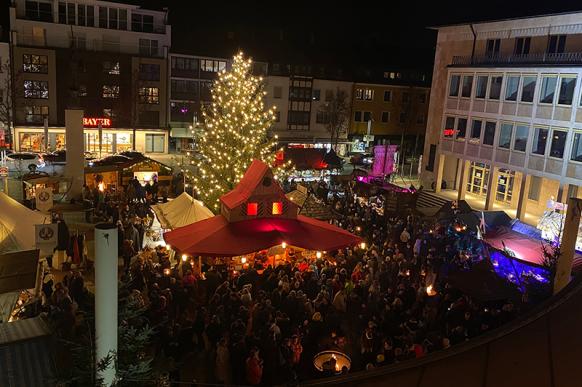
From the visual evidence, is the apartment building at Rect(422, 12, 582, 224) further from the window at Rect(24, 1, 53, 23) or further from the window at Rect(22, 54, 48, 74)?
the window at Rect(24, 1, 53, 23)

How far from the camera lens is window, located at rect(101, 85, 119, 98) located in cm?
4256

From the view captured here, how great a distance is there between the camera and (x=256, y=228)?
14375mm

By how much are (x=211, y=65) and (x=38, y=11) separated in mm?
14025

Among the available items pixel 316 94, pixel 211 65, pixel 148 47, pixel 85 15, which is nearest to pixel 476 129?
pixel 316 94

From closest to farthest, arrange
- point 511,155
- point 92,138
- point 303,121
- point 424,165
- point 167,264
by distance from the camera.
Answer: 1. point 167,264
2. point 511,155
3. point 424,165
4. point 92,138
5. point 303,121

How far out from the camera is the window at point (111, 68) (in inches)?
1661

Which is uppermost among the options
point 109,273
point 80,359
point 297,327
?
point 109,273

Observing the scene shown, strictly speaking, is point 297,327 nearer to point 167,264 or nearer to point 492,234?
point 167,264

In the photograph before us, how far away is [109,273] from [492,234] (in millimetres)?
15069

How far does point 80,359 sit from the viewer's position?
15.8 ft

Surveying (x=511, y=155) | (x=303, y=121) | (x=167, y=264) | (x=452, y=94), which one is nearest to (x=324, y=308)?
(x=167, y=264)

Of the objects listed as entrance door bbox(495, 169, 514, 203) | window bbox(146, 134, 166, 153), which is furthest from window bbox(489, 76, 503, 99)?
window bbox(146, 134, 166, 153)

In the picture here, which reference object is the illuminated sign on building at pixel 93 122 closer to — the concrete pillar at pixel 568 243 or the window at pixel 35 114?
the window at pixel 35 114

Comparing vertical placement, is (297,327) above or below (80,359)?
below
